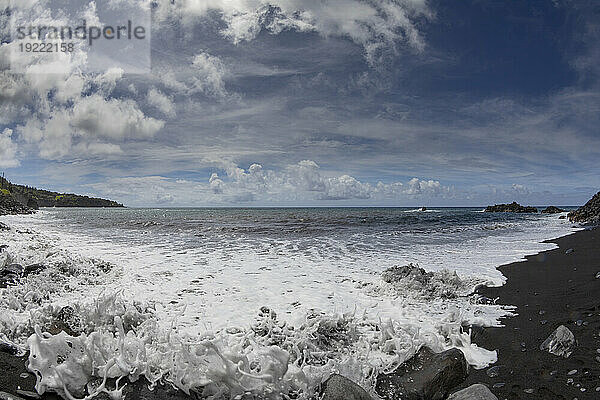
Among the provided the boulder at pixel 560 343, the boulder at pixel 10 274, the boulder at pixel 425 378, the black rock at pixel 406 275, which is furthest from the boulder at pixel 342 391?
the boulder at pixel 10 274

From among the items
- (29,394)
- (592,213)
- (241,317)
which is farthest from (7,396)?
(592,213)

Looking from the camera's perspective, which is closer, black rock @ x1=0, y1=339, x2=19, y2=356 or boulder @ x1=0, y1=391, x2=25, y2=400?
boulder @ x1=0, y1=391, x2=25, y2=400

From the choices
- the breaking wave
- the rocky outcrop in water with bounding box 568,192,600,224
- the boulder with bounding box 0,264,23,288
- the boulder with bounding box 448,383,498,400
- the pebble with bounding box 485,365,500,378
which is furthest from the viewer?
the rocky outcrop in water with bounding box 568,192,600,224

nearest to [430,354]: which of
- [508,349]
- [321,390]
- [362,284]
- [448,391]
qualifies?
[448,391]

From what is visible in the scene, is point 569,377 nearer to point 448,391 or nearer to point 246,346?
point 448,391

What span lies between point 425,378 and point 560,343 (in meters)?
1.99

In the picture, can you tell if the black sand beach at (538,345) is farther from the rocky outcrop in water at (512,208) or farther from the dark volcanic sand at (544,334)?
the rocky outcrop in water at (512,208)

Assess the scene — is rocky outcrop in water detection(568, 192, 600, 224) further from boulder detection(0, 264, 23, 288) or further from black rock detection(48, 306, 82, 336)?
boulder detection(0, 264, 23, 288)

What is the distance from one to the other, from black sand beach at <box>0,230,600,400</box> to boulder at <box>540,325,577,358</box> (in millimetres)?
77

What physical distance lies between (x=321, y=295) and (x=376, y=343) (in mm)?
2580

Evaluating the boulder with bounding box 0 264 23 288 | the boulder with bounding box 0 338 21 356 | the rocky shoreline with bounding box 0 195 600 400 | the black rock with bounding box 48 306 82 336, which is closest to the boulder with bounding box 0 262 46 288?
the boulder with bounding box 0 264 23 288

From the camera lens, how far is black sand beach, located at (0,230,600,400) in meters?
3.54

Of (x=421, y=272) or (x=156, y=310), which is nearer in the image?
(x=156, y=310)

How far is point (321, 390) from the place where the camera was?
3562 mm
